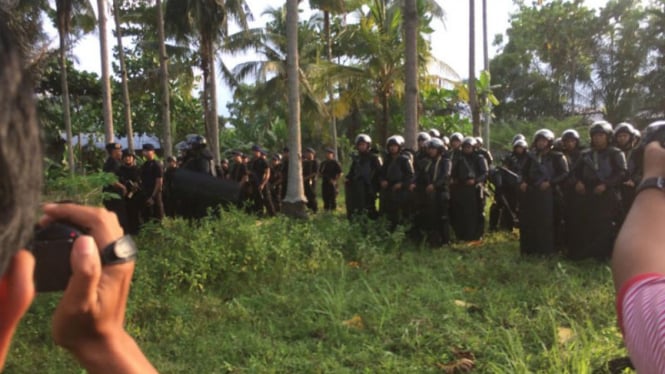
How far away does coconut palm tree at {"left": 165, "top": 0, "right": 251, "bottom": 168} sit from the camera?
15422mm

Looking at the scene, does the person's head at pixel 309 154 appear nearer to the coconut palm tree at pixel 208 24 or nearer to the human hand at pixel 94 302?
the coconut palm tree at pixel 208 24

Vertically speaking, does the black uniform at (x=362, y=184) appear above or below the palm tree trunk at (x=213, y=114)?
below

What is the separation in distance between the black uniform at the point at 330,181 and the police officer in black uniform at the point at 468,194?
444 cm

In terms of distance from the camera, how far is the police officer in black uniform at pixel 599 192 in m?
6.72

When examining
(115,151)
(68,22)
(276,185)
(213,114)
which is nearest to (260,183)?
(276,185)

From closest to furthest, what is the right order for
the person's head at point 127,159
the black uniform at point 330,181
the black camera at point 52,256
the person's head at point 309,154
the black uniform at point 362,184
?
the black camera at point 52,256 < the person's head at point 127,159 < the black uniform at point 362,184 < the black uniform at point 330,181 < the person's head at point 309,154

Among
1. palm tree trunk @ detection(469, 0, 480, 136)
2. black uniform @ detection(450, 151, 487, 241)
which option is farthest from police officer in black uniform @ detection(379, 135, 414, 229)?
palm tree trunk @ detection(469, 0, 480, 136)

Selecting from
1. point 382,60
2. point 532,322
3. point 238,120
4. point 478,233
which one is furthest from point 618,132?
point 238,120

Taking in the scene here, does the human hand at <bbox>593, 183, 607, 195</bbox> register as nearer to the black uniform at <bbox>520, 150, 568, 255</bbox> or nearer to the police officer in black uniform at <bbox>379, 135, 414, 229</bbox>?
the black uniform at <bbox>520, 150, 568, 255</bbox>

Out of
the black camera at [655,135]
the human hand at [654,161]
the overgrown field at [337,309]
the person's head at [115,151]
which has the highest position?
the person's head at [115,151]

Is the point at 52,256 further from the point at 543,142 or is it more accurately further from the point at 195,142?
the point at 543,142

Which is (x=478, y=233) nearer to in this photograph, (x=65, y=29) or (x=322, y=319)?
(x=322, y=319)

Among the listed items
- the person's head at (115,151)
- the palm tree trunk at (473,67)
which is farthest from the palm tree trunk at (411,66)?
the palm tree trunk at (473,67)

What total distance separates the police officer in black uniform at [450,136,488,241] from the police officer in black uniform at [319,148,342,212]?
444 cm
